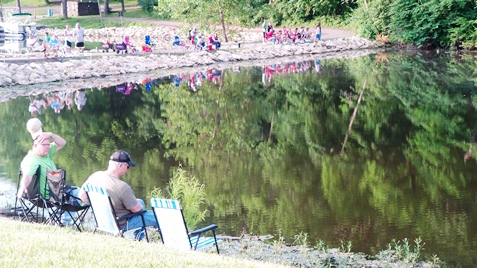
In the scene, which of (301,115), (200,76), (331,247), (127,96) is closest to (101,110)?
(127,96)

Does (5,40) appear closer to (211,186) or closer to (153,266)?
(211,186)

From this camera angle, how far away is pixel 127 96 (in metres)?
27.7

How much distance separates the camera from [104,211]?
9031 mm

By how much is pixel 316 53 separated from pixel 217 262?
4019 centimetres

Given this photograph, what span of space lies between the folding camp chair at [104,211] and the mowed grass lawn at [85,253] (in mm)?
532

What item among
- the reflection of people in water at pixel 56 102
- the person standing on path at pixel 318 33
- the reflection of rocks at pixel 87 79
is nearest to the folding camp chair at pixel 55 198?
the reflection of people in water at pixel 56 102

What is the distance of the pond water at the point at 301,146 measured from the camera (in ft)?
39.1

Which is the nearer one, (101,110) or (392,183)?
(392,183)

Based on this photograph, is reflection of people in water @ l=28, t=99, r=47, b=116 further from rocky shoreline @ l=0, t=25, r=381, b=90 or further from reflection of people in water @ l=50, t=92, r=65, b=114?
rocky shoreline @ l=0, t=25, r=381, b=90

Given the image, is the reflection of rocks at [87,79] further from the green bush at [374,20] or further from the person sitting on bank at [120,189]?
the person sitting on bank at [120,189]

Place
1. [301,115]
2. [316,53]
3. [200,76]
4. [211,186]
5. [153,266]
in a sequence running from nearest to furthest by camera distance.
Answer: [153,266] → [211,186] → [301,115] → [200,76] → [316,53]

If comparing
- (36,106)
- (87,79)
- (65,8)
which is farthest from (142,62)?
(65,8)

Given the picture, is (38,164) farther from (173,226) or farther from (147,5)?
(147,5)

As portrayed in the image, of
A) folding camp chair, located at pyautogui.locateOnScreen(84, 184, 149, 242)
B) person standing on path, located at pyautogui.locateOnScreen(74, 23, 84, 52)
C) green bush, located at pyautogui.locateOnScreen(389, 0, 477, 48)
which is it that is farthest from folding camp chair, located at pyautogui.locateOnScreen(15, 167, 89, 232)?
green bush, located at pyautogui.locateOnScreen(389, 0, 477, 48)
